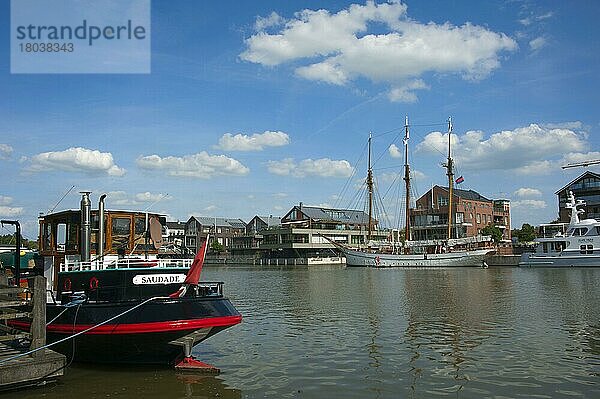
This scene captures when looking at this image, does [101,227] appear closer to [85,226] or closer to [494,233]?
[85,226]

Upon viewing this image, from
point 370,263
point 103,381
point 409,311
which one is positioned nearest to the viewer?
point 103,381

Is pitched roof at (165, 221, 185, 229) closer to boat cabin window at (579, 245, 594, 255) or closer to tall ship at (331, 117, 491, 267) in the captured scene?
tall ship at (331, 117, 491, 267)

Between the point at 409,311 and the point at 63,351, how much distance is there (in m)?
16.1

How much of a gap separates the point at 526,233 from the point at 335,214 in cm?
4267

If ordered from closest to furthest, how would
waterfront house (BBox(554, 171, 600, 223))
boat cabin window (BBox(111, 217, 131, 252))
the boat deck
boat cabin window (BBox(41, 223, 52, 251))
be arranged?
the boat deck, boat cabin window (BBox(111, 217, 131, 252)), boat cabin window (BBox(41, 223, 52, 251)), waterfront house (BBox(554, 171, 600, 223))

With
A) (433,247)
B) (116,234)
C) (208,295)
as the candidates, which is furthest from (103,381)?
(433,247)

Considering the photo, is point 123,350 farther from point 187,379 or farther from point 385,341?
point 385,341

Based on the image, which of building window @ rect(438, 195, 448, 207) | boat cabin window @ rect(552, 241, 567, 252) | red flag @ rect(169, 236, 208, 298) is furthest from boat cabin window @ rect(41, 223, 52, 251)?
building window @ rect(438, 195, 448, 207)

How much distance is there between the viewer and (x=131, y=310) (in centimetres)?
1368

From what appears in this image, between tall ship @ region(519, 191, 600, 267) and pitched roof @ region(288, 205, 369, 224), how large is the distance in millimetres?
55519

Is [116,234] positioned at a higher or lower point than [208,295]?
higher

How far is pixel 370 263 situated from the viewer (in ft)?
291

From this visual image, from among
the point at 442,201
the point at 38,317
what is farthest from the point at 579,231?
the point at 38,317

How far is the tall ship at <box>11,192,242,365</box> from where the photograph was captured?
44.9ft
